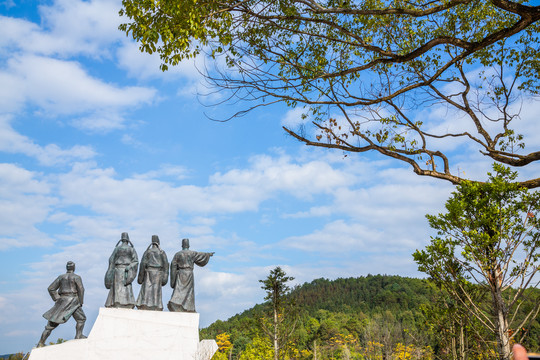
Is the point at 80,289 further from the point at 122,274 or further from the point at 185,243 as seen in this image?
the point at 185,243

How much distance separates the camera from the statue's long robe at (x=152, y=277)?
39.0 feet

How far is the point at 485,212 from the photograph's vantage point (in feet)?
22.1

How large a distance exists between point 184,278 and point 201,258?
761 millimetres

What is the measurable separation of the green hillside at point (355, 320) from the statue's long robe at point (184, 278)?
660cm

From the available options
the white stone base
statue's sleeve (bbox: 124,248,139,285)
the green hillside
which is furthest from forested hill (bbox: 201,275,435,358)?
the white stone base

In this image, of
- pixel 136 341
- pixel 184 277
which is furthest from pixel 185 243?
pixel 136 341

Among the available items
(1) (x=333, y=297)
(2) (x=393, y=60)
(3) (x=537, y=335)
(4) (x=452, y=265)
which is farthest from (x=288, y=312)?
(1) (x=333, y=297)

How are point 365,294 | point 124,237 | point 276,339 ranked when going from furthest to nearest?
point 365,294 → point 276,339 → point 124,237

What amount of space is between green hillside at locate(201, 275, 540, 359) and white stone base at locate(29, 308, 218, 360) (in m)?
7.03

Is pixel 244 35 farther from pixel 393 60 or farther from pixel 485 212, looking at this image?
pixel 485 212

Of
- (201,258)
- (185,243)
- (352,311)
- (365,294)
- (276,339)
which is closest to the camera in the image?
(201,258)

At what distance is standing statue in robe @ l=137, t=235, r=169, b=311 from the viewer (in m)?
11.9

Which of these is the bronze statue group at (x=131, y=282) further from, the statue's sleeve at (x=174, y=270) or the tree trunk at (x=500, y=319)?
the tree trunk at (x=500, y=319)

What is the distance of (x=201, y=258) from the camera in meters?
12.7
